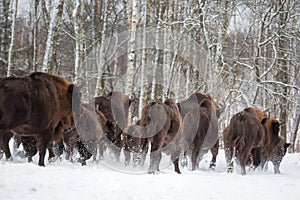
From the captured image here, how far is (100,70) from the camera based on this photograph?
18.0m

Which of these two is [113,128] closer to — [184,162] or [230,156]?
[184,162]

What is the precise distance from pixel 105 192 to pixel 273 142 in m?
7.30

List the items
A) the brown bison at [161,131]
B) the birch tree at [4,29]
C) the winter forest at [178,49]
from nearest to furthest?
1. the brown bison at [161,131]
2. the winter forest at [178,49]
3. the birch tree at [4,29]

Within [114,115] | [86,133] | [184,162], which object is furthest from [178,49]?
[86,133]

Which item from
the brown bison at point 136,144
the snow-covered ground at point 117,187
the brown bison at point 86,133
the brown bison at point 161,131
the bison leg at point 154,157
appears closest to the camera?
the snow-covered ground at point 117,187

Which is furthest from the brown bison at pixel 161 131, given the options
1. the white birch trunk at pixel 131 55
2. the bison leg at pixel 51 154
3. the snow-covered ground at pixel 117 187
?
the white birch trunk at pixel 131 55

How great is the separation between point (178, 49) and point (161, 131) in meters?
11.3

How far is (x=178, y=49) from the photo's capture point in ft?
63.4

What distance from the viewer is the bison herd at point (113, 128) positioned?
7.12m

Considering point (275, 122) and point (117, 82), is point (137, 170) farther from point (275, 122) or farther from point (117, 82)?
point (117, 82)

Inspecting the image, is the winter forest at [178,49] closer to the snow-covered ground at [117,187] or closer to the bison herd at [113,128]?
the bison herd at [113,128]

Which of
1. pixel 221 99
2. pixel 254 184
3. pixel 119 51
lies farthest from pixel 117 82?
pixel 254 184

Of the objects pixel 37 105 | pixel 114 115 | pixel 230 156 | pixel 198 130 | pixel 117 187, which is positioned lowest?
pixel 230 156

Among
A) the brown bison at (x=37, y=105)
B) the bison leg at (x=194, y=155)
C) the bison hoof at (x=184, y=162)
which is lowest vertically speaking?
the bison hoof at (x=184, y=162)
